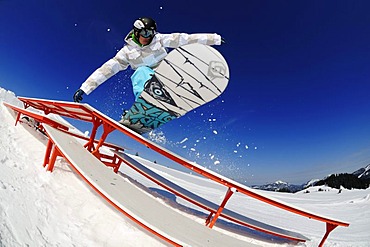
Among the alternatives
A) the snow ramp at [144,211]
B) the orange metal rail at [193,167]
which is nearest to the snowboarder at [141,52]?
the orange metal rail at [193,167]

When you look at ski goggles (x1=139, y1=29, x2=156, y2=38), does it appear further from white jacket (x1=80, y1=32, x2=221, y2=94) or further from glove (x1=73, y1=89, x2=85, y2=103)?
glove (x1=73, y1=89, x2=85, y2=103)

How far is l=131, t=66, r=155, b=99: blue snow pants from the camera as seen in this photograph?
4371mm

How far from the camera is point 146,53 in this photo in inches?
185

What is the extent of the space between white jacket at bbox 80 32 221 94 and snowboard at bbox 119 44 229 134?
62cm

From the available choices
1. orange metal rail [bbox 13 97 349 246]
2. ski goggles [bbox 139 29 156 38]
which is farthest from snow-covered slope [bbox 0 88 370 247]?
ski goggles [bbox 139 29 156 38]

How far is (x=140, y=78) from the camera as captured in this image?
4.42 metres

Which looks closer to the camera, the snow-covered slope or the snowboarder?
the snow-covered slope

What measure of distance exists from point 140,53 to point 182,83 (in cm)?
108

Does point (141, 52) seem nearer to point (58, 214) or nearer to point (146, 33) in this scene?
point (146, 33)

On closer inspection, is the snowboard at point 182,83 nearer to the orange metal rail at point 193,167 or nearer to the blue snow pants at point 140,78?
the blue snow pants at point 140,78

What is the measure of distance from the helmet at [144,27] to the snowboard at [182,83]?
2.47 feet

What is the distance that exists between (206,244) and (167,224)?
17.0 inches

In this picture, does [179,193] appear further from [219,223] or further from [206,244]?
[206,244]

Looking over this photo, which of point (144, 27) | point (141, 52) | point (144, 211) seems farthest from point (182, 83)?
point (144, 211)
